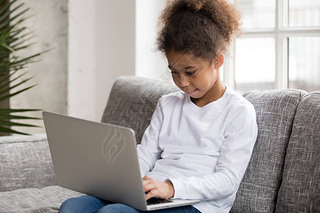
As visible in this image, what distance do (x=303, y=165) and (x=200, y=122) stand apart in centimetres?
36

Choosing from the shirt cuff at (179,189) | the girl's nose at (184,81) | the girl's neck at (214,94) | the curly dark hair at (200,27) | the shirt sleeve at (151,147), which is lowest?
the shirt cuff at (179,189)

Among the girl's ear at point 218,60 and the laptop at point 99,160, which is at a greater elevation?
the girl's ear at point 218,60

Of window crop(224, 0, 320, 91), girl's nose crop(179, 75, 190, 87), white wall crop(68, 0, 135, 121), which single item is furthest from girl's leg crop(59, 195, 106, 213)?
→ white wall crop(68, 0, 135, 121)

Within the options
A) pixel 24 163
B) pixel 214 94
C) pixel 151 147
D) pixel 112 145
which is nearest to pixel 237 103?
pixel 214 94

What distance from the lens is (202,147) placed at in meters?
1.73

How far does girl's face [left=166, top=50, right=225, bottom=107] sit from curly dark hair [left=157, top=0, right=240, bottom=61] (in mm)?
20

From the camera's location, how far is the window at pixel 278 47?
2643mm

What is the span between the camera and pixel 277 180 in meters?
1.74

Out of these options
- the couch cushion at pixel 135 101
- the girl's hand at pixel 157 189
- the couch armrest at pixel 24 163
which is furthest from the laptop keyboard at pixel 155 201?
the couch armrest at pixel 24 163

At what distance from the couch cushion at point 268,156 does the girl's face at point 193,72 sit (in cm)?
22

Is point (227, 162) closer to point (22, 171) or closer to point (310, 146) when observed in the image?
Answer: point (310, 146)

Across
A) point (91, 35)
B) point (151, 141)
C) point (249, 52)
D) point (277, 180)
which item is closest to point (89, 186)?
point (151, 141)

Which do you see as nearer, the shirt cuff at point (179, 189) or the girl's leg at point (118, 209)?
the girl's leg at point (118, 209)

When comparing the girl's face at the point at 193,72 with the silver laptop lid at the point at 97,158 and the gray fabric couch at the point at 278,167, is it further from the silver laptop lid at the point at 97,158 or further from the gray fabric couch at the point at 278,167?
the silver laptop lid at the point at 97,158
